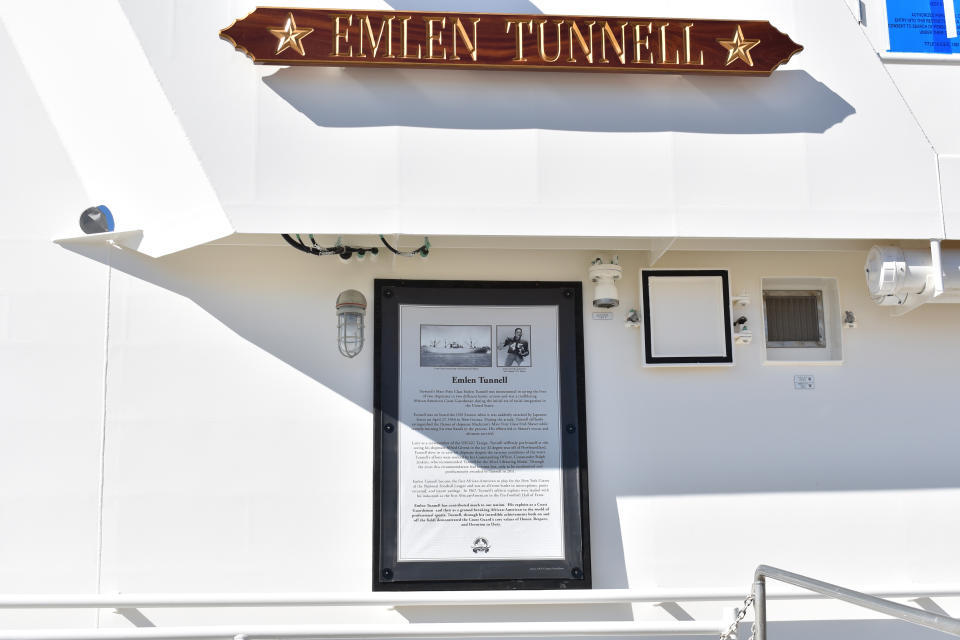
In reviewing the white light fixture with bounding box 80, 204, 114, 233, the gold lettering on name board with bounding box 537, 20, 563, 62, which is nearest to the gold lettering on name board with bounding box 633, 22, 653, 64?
the gold lettering on name board with bounding box 537, 20, 563, 62

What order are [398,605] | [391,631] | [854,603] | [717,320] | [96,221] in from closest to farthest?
1. [854,603]
2. [391,631]
3. [398,605]
4. [96,221]
5. [717,320]

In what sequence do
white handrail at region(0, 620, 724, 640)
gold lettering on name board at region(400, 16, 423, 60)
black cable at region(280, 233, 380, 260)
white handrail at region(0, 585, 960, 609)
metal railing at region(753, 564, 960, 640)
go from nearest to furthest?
metal railing at region(753, 564, 960, 640) < white handrail at region(0, 620, 724, 640) < white handrail at region(0, 585, 960, 609) < gold lettering on name board at region(400, 16, 423, 60) < black cable at region(280, 233, 380, 260)

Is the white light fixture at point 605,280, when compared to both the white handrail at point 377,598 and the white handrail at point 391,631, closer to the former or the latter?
the white handrail at point 377,598

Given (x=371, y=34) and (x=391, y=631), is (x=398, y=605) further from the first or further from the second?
(x=371, y=34)

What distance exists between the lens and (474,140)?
3.53m

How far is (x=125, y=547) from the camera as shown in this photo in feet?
11.8

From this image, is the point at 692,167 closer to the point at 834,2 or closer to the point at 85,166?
the point at 834,2

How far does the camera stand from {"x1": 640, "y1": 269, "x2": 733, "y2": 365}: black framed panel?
3.89 metres

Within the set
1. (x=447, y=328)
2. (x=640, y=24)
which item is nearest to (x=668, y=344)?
(x=447, y=328)

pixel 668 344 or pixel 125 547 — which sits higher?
pixel 668 344

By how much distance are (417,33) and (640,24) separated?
935mm

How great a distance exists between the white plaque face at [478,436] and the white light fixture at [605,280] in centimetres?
25

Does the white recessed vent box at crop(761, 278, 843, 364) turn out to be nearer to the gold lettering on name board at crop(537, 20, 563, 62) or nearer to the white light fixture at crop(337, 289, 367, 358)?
the gold lettering on name board at crop(537, 20, 563, 62)

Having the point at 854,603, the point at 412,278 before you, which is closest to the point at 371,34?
the point at 412,278
